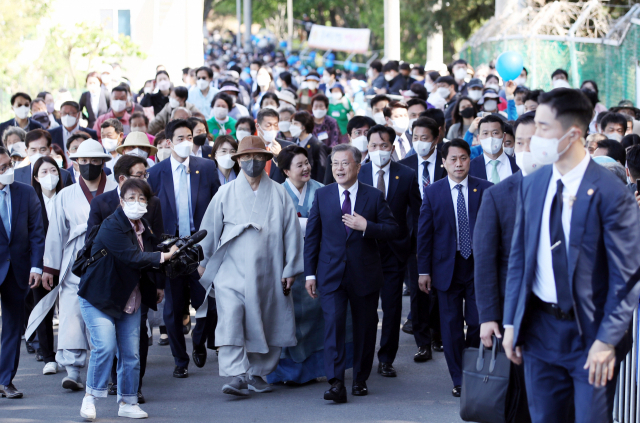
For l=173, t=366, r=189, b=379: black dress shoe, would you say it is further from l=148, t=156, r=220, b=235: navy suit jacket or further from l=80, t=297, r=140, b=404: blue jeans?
l=148, t=156, r=220, b=235: navy suit jacket

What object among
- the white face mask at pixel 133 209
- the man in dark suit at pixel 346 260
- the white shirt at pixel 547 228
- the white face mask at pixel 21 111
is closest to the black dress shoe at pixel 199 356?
the man in dark suit at pixel 346 260

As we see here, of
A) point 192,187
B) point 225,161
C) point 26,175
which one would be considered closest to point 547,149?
point 192,187

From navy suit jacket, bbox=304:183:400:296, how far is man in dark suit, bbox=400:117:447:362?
1116mm

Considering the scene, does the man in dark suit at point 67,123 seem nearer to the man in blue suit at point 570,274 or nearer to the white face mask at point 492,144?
the white face mask at point 492,144

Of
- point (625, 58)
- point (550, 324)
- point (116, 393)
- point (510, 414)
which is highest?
point (625, 58)

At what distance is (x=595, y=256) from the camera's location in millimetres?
4051

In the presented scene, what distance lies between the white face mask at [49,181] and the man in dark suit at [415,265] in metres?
3.47

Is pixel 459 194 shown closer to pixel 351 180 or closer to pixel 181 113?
pixel 351 180

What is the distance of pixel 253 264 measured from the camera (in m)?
7.23

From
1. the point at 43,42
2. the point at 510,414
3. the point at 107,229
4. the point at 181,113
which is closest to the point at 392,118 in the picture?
the point at 181,113

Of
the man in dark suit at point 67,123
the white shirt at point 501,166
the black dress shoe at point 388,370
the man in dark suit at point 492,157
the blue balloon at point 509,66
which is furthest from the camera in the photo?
the blue balloon at point 509,66

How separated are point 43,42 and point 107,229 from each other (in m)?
18.7

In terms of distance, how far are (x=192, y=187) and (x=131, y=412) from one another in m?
2.50

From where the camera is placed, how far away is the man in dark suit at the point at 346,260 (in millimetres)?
6953
